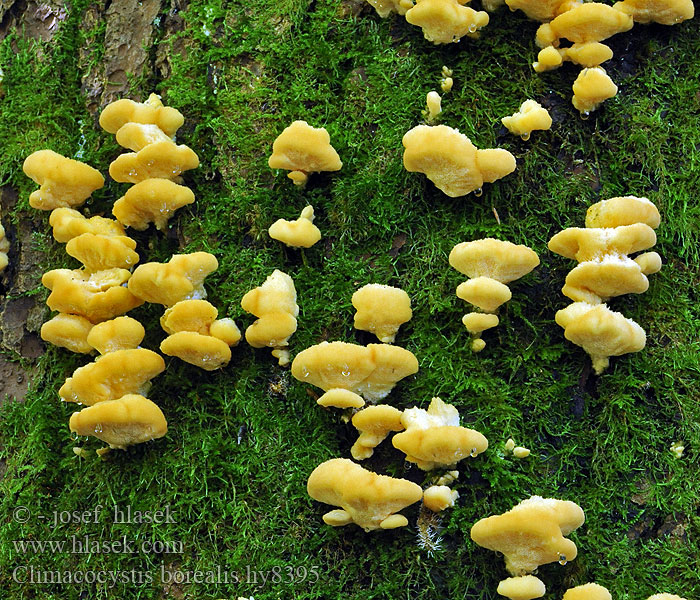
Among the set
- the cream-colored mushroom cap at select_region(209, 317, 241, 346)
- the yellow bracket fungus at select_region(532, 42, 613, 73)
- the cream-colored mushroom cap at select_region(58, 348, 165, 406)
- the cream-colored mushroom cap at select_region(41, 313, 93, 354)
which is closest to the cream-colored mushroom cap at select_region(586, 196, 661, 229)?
the yellow bracket fungus at select_region(532, 42, 613, 73)

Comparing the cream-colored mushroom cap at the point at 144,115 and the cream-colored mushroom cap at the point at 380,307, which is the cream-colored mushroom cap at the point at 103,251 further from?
the cream-colored mushroom cap at the point at 380,307

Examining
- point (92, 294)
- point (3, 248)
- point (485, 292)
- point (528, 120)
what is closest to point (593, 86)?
point (528, 120)

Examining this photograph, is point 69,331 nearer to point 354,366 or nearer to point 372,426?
point 354,366

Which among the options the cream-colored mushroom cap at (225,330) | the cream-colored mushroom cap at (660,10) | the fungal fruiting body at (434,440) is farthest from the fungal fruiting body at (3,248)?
the cream-colored mushroom cap at (660,10)

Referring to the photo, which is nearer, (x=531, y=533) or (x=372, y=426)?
(x=531, y=533)

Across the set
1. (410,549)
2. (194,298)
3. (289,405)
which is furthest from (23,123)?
(410,549)

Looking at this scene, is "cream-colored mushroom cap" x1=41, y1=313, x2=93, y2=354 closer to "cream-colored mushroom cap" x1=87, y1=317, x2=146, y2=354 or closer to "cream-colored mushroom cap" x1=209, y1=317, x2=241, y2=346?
"cream-colored mushroom cap" x1=87, y1=317, x2=146, y2=354
